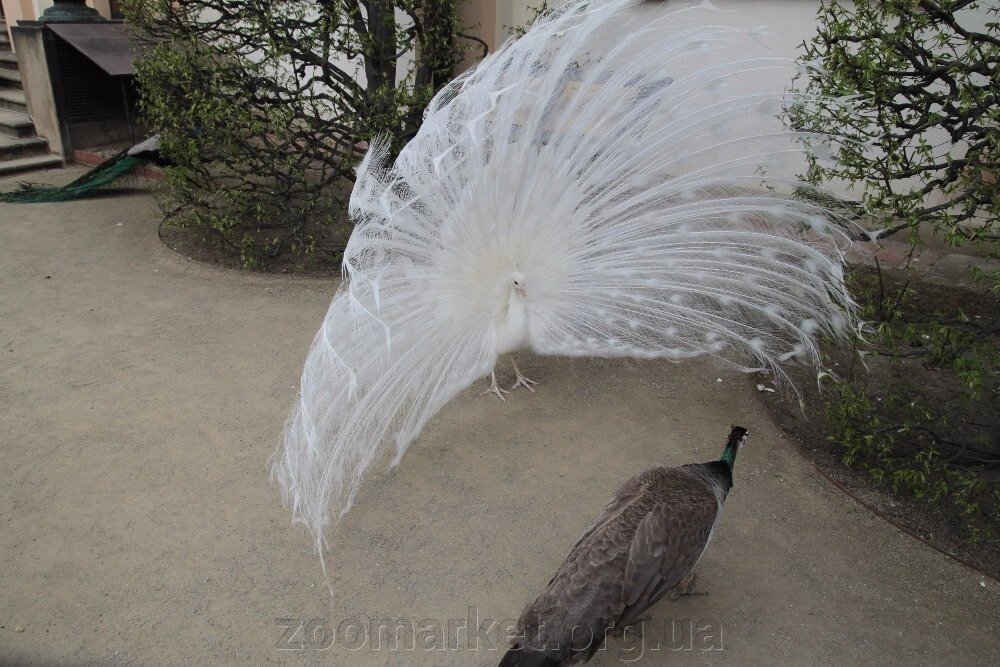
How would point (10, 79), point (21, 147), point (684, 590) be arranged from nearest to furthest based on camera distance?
1. point (684, 590)
2. point (21, 147)
3. point (10, 79)

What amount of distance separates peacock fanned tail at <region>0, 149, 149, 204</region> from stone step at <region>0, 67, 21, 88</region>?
327 cm

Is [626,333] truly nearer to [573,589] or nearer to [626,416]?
[626,416]

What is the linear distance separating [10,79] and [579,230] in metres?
9.83

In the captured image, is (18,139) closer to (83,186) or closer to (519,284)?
(83,186)

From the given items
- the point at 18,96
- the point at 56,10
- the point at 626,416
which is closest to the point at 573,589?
the point at 626,416

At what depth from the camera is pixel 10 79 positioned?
9352 mm

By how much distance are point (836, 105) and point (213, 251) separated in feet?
16.4

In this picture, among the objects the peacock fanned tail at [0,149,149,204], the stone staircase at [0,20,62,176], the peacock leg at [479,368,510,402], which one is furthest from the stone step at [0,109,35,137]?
the peacock leg at [479,368,510,402]

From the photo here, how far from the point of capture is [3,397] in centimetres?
389

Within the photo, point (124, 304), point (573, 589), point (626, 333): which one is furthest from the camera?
point (124, 304)

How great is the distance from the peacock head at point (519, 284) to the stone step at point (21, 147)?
7.66 m

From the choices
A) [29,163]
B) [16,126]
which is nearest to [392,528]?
[29,163]

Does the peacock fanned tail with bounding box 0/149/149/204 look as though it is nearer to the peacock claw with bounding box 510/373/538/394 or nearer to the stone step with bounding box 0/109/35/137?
the stone step with bounding box 0/109/35/137

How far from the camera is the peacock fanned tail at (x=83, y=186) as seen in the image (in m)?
6.93
